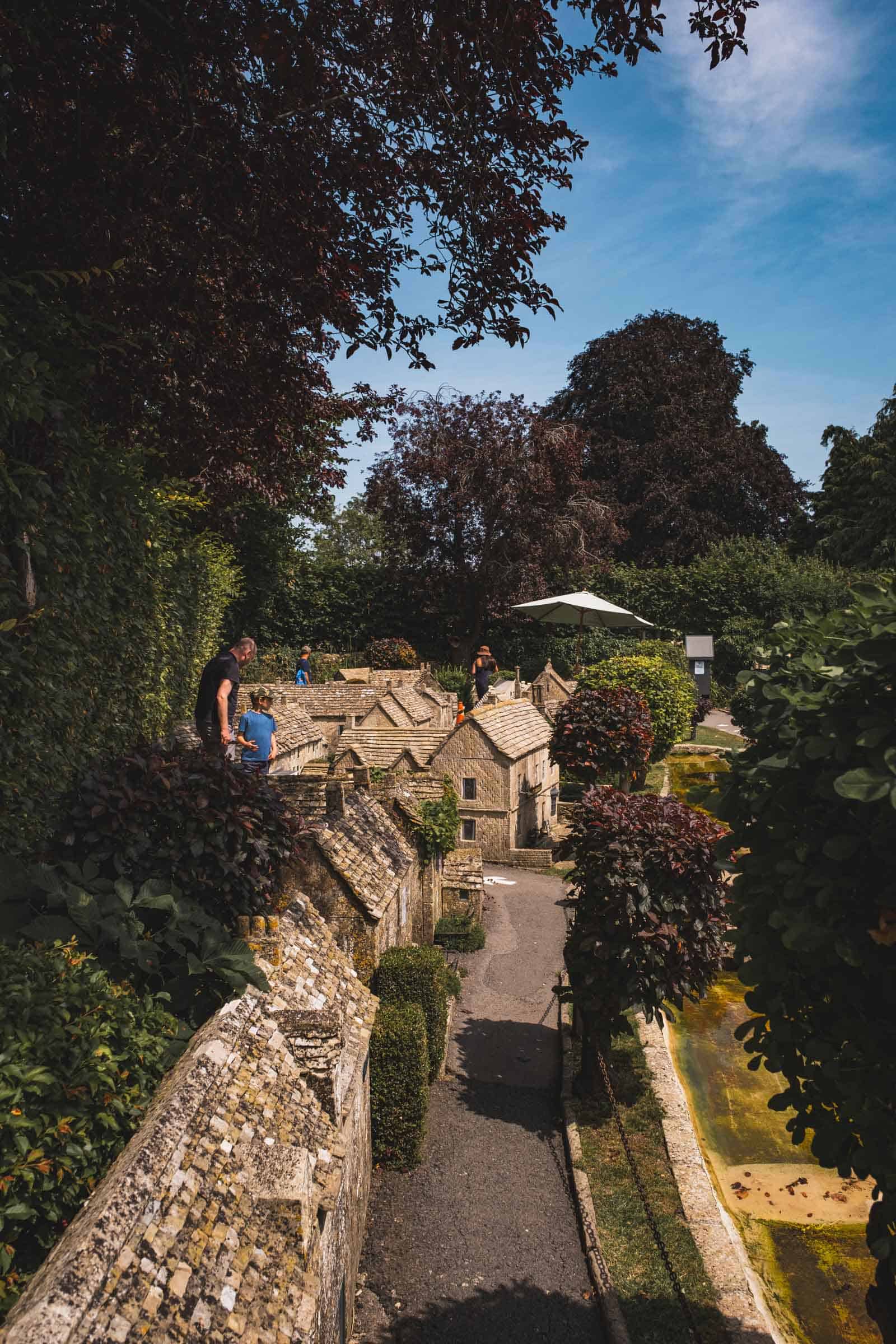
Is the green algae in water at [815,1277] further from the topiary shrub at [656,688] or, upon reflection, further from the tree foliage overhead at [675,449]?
the tree foliage overhead at [675,449]

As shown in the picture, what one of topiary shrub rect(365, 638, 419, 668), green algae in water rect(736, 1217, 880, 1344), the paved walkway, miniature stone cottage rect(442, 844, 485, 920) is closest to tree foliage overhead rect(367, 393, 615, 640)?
Result: topiary shrub rect(365, 638, 419, 668)

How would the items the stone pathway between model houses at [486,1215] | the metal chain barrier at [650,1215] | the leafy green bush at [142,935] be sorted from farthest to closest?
the stone pathway between model houses at [486,1215], the metal chain barrier at [650,1215], the leafy green bush at [142,935]

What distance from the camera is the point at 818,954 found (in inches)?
179

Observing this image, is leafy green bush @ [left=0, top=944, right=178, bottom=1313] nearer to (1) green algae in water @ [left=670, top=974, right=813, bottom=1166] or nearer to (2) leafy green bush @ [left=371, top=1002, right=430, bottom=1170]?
(2) leafy green bush @ [left=371, top=1002, right=430, bottom=1170]

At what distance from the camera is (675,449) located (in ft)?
177

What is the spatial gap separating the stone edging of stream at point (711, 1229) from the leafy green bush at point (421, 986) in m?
2.94

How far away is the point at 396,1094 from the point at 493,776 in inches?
446

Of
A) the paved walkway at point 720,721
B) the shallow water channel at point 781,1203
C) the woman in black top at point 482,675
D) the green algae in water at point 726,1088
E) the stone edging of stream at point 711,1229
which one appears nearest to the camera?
the stone edging of stream at point 711,1229

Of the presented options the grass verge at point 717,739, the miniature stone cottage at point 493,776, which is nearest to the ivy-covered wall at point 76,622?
the miniature stone cottage at point 493,776

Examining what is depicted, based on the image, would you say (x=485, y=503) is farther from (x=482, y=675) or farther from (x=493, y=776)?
(x=493, y=776)

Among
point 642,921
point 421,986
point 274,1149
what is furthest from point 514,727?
point 274,1149

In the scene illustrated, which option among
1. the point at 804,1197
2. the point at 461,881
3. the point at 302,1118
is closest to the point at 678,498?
the point at 461,881

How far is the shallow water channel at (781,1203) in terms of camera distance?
7.66 m

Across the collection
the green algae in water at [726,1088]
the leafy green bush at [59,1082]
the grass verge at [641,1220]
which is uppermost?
the leafy green bush at [59,1082]
